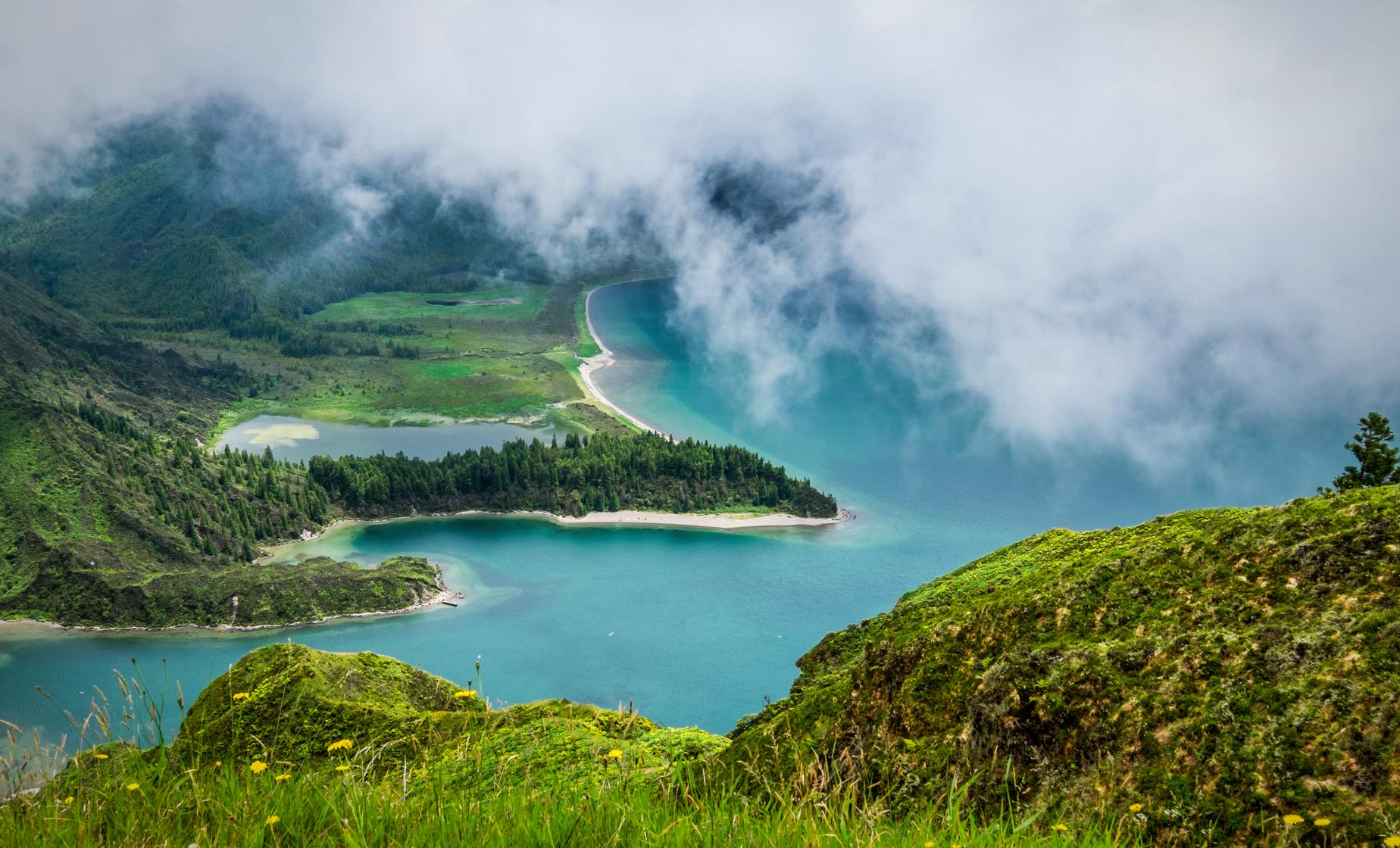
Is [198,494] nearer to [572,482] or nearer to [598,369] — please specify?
[572,482]

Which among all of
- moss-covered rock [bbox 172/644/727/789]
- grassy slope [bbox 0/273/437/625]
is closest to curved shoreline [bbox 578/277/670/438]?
grassy slope [bbox 0/273/437/625]

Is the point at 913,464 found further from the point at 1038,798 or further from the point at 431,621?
the point at 1038,798

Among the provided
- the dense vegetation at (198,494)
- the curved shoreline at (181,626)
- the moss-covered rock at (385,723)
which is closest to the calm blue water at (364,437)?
the dense vegetation at (198,494)

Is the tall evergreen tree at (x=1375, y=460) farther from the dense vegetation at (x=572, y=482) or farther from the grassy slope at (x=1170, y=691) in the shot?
the dense vegetation at (x=572, y=482)

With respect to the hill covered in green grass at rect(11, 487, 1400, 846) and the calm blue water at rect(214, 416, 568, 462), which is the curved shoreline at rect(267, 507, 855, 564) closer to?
the calm blue water at rect(214, 416, 568, 462)

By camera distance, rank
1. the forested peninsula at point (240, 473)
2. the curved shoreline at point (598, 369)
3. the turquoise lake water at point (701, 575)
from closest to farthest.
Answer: the turquoise lake water at point (701, 575)
the forested peninsula at point (240, 473)
the curved shoreline at point (598, 369)

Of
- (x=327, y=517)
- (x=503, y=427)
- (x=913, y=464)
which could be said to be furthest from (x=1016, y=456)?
(x=327, y=517)
